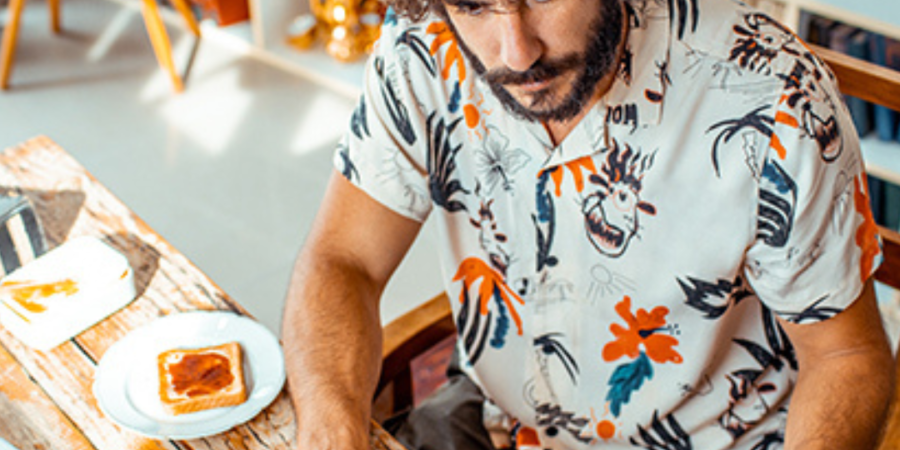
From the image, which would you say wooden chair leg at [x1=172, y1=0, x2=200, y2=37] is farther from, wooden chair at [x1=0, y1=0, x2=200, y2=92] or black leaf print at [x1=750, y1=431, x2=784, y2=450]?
black leaf print at [x1=750, y1=431, x2=784, y2=450]

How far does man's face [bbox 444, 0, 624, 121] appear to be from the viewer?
1.09 m

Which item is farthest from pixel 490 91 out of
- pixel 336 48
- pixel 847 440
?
pixel 336 48

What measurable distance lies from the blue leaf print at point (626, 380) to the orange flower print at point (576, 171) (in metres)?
0.25

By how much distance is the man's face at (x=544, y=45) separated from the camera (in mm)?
1092

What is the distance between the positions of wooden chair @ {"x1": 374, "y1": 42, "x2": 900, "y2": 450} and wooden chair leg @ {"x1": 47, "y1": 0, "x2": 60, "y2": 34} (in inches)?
114

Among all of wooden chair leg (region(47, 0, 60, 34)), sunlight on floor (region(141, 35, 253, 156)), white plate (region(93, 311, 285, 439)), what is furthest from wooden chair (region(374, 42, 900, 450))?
wooden chair leg (region(47, 0, 60, 34))

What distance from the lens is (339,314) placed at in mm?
1314

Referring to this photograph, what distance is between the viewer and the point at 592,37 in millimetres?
1120

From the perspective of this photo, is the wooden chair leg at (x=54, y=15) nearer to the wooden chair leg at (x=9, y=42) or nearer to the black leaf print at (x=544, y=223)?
the wooden chair leg at (x=9, y=42)

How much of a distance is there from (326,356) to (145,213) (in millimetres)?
1818

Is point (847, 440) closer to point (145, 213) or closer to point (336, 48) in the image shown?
point (145, 213)

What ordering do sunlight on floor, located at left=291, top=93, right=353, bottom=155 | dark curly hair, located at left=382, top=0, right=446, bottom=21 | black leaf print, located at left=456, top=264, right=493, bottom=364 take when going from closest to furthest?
dark curly hair, located at left=382, top=0, right=446, bottom=21 < black leaf print, located at left=456, top=264, right=493, bottom=364 < sunlight on floor, located at left=291, top=93, right=353, bottom=155

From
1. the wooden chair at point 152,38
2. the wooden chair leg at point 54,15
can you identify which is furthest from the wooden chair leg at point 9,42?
the wooden chair leg at point 54,15

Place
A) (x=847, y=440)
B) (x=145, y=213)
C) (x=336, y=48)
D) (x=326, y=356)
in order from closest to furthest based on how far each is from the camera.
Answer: (x=847, y=440) < (x=326, y=356) < (x=145, y=213) < (x=336, y=48)
